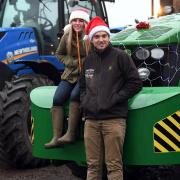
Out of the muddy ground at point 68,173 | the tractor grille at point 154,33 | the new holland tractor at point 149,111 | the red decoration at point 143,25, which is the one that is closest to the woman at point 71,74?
the new holland tractor at point 149,111

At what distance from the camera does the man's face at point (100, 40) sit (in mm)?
5328

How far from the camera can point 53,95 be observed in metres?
5.92

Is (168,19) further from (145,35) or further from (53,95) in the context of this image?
(53,95)

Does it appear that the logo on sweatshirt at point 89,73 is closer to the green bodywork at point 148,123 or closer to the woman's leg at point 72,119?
the woman's leg at point 72,119

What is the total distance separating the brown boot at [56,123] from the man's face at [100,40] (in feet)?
2.59

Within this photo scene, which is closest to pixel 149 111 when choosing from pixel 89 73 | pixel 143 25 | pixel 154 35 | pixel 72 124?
pixel 89 73

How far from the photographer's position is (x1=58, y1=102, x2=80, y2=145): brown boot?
18.1ft

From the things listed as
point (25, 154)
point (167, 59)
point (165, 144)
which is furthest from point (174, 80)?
point (25, 154)

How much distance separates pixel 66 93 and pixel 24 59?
99.5 inches

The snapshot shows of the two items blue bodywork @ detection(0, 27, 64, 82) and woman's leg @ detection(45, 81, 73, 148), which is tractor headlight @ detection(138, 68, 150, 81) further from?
blue bodywork @ detection(0, 27, 64, 82)

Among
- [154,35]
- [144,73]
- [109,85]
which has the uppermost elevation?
[154,35]

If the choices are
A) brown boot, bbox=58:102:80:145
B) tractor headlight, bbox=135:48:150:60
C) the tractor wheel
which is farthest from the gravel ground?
tractor headlight, bbox=135:48:150:60

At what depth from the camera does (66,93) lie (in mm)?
5789

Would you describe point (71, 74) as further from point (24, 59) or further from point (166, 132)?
point (24, 59)
